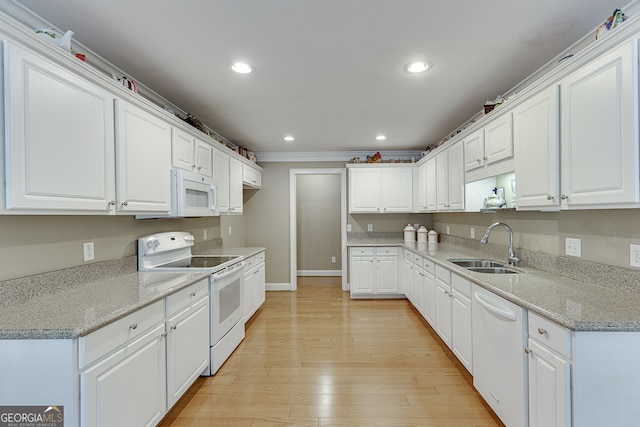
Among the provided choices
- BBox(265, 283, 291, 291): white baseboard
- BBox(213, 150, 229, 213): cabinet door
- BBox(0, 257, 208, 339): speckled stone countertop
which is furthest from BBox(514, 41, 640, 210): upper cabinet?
BBox(265, 283, 291, 291): white baseboard

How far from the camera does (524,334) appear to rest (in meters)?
1.53

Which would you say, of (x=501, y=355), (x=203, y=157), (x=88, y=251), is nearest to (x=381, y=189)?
(x=203, y=157)

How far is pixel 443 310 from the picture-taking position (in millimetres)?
2785

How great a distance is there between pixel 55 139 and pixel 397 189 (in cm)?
421

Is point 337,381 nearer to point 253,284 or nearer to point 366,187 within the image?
point 253,284

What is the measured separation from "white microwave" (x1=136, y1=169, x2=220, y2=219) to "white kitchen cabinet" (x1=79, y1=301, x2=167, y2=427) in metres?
0.90

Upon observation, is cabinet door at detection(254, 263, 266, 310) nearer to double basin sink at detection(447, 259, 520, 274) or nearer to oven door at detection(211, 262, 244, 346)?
oven door at detection(211, 262, 244, 346)

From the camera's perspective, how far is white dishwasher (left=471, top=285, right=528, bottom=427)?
155 centimetres

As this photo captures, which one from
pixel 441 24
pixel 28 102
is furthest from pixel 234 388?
pixel 441 24

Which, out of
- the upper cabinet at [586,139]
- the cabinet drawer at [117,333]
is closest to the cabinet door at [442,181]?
the upper cabinet at [586,139]

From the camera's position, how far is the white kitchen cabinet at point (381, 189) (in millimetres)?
4734

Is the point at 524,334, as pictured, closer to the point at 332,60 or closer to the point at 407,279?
the point at 332,60

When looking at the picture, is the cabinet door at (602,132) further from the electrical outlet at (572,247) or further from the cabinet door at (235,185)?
the cabinet door at (235,185)

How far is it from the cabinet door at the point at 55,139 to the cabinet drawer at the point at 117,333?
2.10 feet
